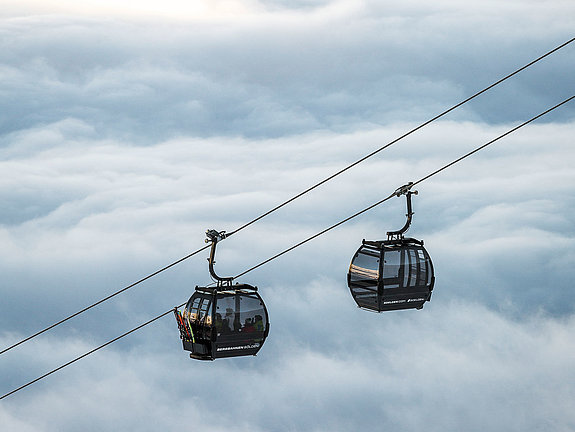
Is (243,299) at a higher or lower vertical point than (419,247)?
lower

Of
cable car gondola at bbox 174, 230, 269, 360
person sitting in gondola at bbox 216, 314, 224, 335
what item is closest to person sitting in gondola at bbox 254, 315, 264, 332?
cable car gondola at bbox 174, 230, 269, 360

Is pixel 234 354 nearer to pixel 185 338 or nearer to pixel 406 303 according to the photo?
pixel 185 338

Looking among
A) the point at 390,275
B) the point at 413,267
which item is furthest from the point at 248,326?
the point at 413,267

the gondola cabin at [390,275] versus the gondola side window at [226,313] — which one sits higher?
the gondola cabin at [390,275]

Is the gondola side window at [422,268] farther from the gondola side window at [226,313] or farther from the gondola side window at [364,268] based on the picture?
the gondola side window at [226,313]

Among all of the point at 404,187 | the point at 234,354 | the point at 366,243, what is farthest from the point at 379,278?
the point at 234,354

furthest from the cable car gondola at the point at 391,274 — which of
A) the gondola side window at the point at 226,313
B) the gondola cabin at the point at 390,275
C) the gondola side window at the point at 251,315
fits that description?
the gondola side window at the point at 226,313


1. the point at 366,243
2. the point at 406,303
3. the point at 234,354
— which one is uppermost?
the point at 366,243

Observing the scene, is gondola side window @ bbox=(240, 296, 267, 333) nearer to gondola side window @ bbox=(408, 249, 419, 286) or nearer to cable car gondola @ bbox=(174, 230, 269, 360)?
cable car gondola @ bbox=(174, 230, 269, 360)

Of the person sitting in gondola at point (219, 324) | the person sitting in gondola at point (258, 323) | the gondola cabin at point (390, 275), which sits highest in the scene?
the gondola cabin at point (390, 275)
